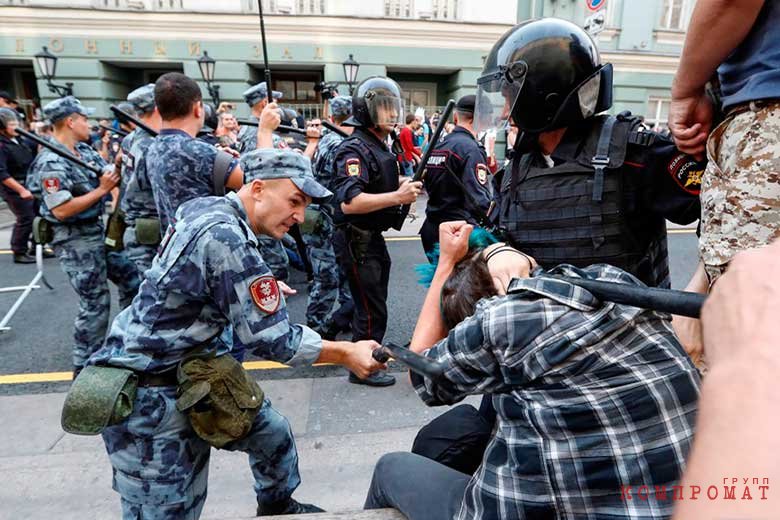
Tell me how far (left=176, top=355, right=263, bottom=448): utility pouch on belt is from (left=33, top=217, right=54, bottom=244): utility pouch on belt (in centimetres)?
257

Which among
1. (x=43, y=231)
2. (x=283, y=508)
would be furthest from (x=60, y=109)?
(x=283, y=508)

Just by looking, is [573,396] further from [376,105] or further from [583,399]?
[376,105]

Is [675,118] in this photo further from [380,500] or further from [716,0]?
[380,500]

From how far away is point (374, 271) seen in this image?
340 centimetres

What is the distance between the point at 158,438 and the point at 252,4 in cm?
1406

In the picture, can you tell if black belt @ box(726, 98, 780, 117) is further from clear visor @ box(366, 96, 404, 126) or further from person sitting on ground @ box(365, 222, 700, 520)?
clear visor @ box(366, 96, 404, 126)

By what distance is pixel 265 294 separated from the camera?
1.67m

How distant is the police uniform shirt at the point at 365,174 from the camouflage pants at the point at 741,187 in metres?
2.21

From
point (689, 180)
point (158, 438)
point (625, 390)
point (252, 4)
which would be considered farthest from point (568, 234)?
point (252, 4)

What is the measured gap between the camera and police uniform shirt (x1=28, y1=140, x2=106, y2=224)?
11.2ft

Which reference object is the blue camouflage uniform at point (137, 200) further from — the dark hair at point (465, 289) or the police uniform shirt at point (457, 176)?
the dark hair at point (465, 289)

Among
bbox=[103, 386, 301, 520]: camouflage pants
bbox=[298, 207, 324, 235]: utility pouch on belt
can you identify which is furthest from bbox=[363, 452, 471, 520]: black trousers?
bbox=[298, 207, 324, 235]: utility pouch on belt

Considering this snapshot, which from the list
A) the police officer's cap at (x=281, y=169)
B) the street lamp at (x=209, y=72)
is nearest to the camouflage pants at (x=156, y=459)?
the police officer's cap at (x=281, y=169)

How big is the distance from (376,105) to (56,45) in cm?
1378
